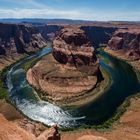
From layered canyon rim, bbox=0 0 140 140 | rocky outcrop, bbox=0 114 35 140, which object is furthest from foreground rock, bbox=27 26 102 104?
rocky outcrop, bbox=0 114 35 140

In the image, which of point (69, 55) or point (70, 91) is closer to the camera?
point (70, 91)

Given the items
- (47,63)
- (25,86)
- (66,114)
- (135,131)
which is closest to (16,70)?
(47,63)

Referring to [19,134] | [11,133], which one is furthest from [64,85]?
[11,133]

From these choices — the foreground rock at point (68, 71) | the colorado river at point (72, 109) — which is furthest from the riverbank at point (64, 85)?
the colorado river at point (72, 109)

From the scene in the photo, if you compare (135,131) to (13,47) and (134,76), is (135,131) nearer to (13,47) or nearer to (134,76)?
(134,76)

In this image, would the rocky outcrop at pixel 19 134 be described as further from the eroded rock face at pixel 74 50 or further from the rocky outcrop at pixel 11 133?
the eroded rock face at pixel 74 50

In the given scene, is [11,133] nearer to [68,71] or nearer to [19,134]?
[19,134]
